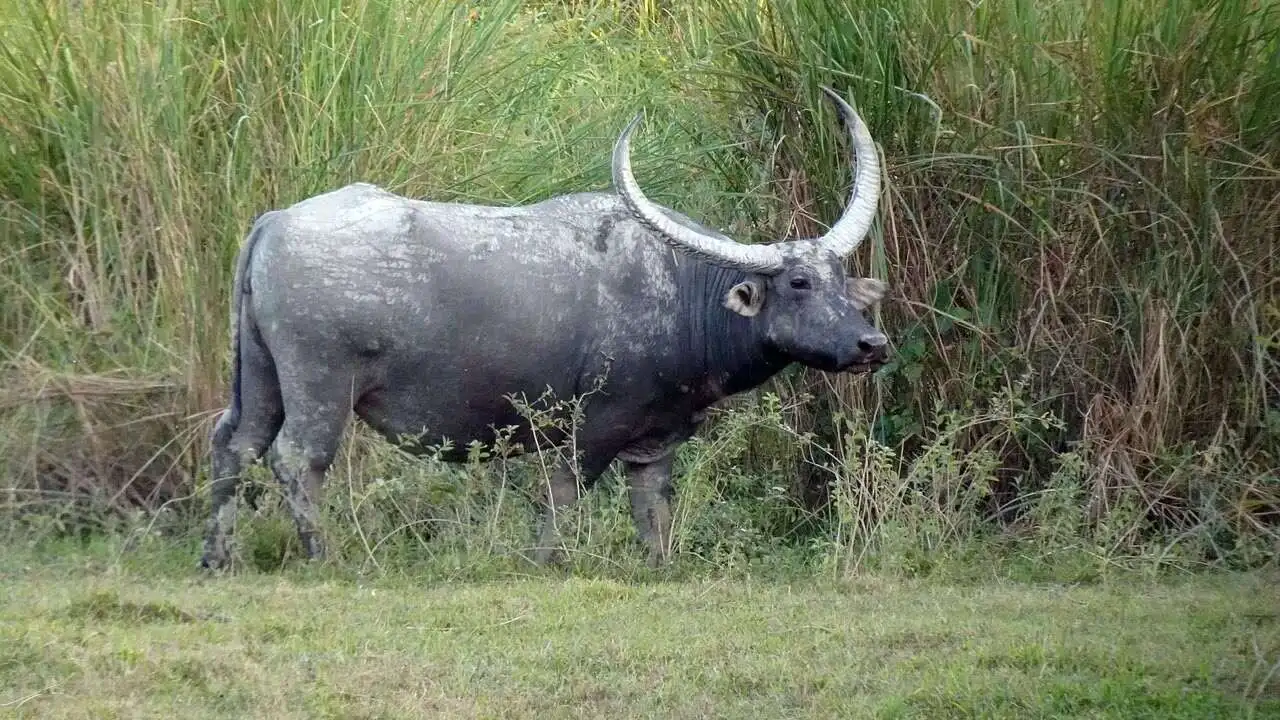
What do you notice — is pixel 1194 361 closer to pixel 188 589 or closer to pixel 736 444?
pixel 736 444

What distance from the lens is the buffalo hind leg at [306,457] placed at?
6445 millimetres

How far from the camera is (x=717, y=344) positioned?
6.78 meters

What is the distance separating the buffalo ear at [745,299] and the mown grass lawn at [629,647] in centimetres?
103

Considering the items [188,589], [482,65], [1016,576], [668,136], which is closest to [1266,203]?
[1016,576]

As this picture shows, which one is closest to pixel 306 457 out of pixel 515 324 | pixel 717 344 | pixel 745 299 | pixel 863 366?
pixel 515 324

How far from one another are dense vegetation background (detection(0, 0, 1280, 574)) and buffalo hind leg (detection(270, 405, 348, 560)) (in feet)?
0.35

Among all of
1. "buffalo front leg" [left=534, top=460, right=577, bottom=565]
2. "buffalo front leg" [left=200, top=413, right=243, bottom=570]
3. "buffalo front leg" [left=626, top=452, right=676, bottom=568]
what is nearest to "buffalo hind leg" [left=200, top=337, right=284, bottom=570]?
"buffalo front leg" [left=200, top=413, right=243, bottom=570]

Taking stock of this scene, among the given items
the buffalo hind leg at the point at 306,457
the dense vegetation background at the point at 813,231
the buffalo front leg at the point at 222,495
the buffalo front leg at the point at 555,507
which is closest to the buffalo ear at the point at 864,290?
the dense vegetation background at the point at 813,231

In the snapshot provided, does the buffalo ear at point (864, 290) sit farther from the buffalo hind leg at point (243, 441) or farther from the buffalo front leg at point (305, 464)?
the buffalo hind leg at point (243, 441)

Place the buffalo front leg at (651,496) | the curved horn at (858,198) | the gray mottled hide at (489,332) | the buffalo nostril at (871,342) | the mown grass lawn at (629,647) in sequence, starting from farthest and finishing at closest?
the buffalo front leg at (651,496), the curved horn at (858,198), the gray mottled hide at (489,332), the buffalo nostril at (871,342), the mown grass lawn at (629,647)

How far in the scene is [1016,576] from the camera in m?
6.43

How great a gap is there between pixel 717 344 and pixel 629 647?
1993 mm

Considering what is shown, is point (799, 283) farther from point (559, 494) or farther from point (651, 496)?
point (559, 494)

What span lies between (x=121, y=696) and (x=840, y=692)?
184 centimetres
